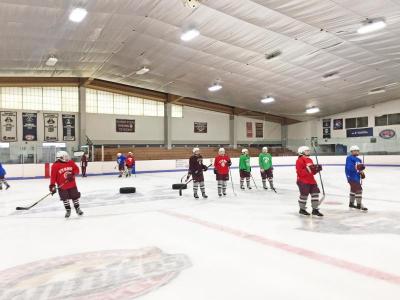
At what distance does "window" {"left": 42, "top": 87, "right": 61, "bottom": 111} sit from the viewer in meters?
21.1

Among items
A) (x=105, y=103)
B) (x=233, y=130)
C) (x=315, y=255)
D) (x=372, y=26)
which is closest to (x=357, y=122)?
(x=233, y=130)

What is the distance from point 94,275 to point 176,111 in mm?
23833

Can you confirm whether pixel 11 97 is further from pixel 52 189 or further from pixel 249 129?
pixel 249 129

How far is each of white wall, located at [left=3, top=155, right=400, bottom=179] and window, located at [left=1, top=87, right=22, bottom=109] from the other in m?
5.51

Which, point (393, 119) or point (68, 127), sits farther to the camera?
point (393, 119)

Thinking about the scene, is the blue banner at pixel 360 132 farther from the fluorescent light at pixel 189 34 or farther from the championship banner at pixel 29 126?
the championship banner at pixel 29 126

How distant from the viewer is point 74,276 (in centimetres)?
340

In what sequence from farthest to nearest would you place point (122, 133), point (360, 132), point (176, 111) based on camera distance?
1. point (360, 132)
2. point (176, 111)
3. point (122, 133)

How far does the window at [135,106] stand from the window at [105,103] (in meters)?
1.44

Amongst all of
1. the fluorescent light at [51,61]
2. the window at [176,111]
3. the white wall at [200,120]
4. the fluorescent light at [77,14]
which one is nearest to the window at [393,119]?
the white wall at [200,120]

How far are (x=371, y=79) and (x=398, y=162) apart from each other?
741 cm

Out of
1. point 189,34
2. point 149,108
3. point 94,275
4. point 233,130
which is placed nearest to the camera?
point 94,275

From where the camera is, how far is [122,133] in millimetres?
24094

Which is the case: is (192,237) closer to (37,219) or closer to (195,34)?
(37,219)
